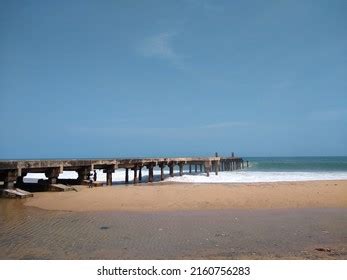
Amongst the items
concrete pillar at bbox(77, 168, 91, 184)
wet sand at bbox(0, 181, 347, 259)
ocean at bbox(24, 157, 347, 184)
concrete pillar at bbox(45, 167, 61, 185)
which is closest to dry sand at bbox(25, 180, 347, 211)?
wet sand at bbox(0, 181, 347, 259)

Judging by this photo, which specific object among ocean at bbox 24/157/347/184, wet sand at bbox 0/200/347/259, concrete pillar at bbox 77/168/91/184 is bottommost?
ocean at bbox 24/157/347/184

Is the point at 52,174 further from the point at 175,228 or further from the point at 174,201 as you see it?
the point at 175,228

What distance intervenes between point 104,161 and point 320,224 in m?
15.7

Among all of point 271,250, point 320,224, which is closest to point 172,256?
point 271,250

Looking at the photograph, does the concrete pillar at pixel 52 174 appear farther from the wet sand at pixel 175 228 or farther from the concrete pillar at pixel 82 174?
the wet sand at pixel 175 228

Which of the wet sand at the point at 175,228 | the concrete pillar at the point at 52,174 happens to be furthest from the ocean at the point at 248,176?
the wet sand at the point at 175,228

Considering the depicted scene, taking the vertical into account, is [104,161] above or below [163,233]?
above

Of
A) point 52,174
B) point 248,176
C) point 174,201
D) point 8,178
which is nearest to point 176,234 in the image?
point 174,201

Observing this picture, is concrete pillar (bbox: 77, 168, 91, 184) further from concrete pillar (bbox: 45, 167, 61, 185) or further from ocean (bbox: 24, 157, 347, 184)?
ocean (bbox: 24, 157, 347, 184)

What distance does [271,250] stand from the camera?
5.89 m

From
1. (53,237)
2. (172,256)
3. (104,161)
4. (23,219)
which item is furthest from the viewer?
(104,161)

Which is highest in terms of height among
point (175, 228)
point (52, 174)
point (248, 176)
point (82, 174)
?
point (52, 174)
